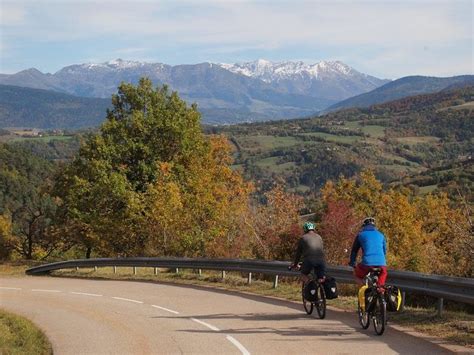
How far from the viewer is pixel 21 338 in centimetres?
1189

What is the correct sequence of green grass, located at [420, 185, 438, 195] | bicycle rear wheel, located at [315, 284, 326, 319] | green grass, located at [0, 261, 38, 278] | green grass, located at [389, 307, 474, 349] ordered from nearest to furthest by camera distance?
green grass, located at [389, 307, 474, 349] < bicycle rear wheel, located at [315, 284, 326, 319] < green grass, located at [0, 261, 38, 278] < green grass, located at [420, 185, 438, 195]

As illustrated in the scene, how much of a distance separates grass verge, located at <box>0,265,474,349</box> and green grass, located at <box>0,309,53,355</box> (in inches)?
255

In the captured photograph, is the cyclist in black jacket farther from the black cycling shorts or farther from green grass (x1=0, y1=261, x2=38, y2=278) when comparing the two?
green grass (x1=0, y1=261, x2=38, y2=278)

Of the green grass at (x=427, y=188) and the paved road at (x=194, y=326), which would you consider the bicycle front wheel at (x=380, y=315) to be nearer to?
the paved road at (x=194, y=326)

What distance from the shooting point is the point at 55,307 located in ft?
55.3

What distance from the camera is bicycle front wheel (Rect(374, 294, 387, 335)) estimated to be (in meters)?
10.3

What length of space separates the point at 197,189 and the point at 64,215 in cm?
1009

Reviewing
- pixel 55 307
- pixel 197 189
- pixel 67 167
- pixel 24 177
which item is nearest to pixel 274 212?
pixel 197 189

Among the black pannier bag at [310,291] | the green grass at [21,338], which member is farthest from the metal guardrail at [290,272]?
the green grass at [21,338]

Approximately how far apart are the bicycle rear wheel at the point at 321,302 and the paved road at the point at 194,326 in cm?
17

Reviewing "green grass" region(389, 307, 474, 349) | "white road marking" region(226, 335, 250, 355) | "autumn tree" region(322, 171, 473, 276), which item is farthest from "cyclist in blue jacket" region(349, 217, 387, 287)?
"autumn tree" region(322, 171, 473, 276)

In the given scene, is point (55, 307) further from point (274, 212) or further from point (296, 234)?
point (274, 212)

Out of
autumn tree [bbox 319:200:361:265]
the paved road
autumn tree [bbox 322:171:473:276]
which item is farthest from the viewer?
autumn tree [bbox 322:171:473:276]

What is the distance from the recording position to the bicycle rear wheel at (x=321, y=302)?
41.1ft
